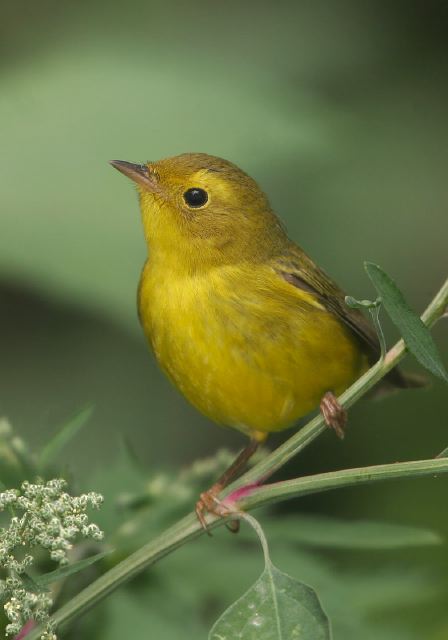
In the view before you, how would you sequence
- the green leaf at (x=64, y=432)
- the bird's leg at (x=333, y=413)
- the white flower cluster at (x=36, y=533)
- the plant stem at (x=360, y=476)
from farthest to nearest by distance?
the bird's leg at (x=333, y=413) < the green leaf at (x=64, y=432) < the plant stem at (x=360, y=476) < the white flower cluster at (x=36, y=533)

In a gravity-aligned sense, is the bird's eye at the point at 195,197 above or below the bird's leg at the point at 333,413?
above

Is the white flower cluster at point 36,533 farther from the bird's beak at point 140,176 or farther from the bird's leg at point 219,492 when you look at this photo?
the bird's beak at point 140,176

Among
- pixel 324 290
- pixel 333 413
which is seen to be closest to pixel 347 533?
pixel 333 413

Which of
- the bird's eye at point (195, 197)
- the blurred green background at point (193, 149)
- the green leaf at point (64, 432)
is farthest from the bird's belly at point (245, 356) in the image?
the green leaf at point (64, 432)

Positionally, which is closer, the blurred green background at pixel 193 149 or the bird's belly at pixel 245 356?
the bird's belly at pixel 245 356

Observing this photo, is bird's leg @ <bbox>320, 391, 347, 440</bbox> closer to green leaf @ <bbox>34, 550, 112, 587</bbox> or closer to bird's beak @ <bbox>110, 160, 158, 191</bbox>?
bird's beak @ <bbox>110, 160, 158, 191</bbox>

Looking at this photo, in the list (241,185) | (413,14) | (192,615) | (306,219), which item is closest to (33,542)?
(192,615)

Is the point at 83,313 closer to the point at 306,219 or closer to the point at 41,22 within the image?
the point at 306,219

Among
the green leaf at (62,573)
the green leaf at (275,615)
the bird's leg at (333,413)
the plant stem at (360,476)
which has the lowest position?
the bird's leg at (333,413)
